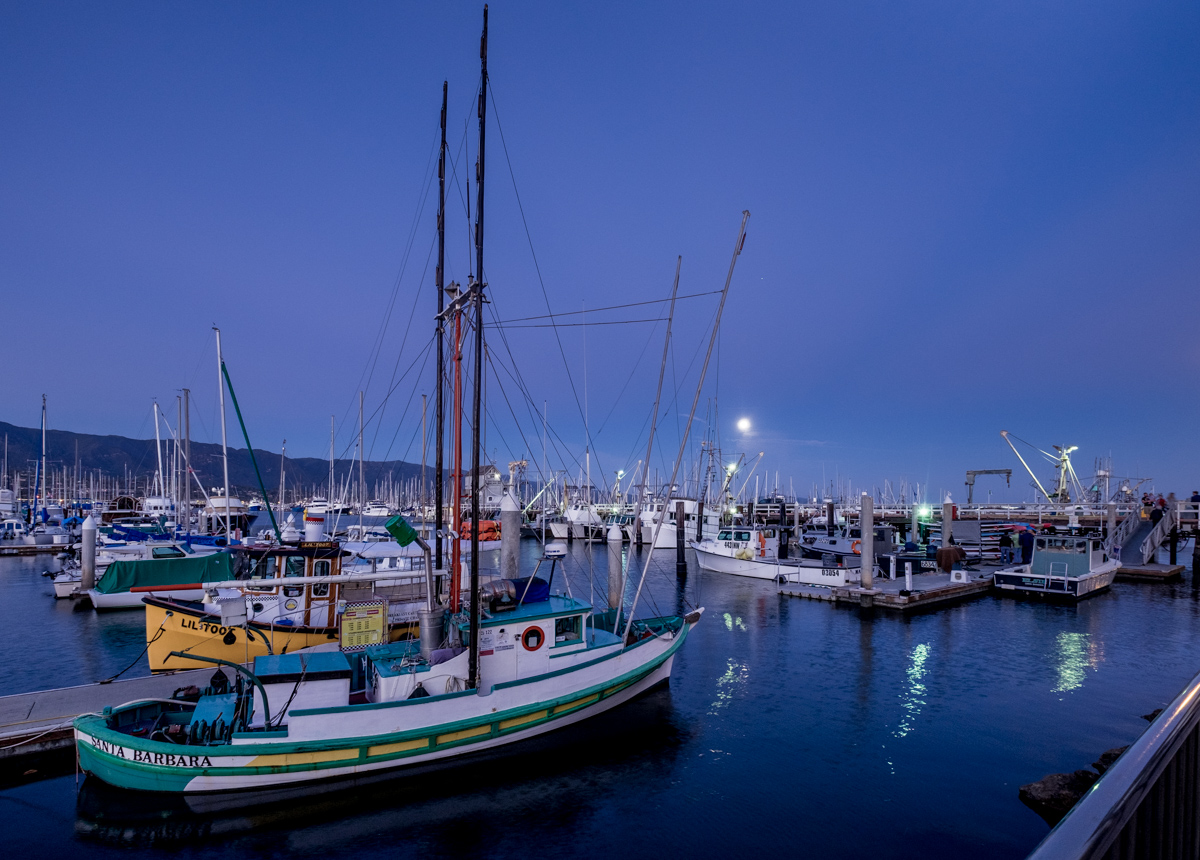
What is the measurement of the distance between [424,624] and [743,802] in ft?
25.8

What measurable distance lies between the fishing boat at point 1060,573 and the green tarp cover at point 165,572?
40.9 meters

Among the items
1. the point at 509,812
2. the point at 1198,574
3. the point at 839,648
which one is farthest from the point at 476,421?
the point at 1198,574

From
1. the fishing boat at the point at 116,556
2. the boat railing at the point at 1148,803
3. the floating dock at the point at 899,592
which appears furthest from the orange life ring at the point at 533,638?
the fishing boat at the point at 116,556

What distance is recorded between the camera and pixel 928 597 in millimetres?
29828

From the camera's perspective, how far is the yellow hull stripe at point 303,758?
1124 cm

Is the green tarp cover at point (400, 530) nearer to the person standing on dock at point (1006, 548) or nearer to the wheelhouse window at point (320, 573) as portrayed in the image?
the wheelhouse window at point (320, 573)

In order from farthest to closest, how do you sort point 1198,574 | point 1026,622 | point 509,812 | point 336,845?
point 1198,574, point 1026,622, point 509,812, point 336,845

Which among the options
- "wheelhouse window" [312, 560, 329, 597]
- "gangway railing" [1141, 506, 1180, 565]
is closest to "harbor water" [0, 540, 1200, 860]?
"wheelhouse window" [312, 560, 329, 597]

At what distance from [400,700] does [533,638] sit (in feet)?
10.8

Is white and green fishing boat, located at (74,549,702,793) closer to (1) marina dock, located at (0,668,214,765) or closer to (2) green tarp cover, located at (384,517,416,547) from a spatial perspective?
(1) marina dock, located at (0,668,214,765)

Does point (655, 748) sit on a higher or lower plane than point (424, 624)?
lower

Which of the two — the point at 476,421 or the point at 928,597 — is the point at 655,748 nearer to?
the point at 476,421

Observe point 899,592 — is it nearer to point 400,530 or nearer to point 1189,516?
point 400,530

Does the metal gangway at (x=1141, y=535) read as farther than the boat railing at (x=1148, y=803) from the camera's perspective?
Yes
